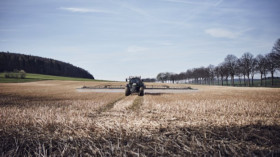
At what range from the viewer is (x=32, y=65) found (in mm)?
122125

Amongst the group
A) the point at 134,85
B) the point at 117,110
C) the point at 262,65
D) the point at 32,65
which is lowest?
the point at 117,110

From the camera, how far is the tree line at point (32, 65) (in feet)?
352

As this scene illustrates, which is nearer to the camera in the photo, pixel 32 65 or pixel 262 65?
pixel 262 65

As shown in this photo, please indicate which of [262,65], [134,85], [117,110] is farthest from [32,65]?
[262,65]

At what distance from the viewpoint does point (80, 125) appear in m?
4.02

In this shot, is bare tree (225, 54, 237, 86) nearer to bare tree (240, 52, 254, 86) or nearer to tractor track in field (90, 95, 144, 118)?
bare tree (240, 52, 254, 86)

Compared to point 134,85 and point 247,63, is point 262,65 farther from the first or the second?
point 134,85

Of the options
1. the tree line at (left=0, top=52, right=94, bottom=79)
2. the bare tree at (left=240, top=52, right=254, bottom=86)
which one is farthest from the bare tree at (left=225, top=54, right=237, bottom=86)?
the tree line at (left=0, top=52, right=94, bottom=79)

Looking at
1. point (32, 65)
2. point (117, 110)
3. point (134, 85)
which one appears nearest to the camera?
point (117, 110)

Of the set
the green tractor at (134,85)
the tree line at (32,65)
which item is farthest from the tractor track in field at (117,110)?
the tree line at (32,65)

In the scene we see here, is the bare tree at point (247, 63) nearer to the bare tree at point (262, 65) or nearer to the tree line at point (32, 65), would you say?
the bare tree at point (262, 65)

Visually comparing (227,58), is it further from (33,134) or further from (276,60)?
(33,134)

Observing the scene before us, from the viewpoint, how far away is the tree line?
10738 centimetres

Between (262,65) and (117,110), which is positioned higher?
(262,65)
